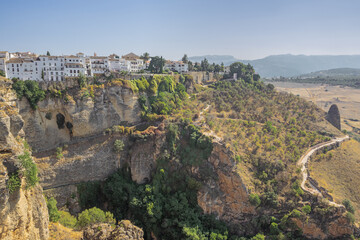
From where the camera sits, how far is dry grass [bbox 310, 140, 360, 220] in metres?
35.1

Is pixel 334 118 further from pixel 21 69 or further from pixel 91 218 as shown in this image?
pixel 21 69

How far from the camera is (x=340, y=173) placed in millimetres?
38500

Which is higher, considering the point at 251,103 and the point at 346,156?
the point at 251,103

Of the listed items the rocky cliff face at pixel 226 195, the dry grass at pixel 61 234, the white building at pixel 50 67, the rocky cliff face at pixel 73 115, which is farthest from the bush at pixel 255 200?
the white building at pixel 50 67

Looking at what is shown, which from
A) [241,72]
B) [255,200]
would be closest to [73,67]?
[255,200]

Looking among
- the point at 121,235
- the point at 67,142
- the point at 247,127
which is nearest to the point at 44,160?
the point at 67,142

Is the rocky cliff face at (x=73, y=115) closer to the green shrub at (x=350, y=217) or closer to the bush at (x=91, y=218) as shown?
the bush at (x=91, y=218)

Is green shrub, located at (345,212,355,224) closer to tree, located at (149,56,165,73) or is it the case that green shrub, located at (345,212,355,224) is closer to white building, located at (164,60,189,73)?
tree, located at (149,56,165,73)

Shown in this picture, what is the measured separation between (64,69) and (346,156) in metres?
58.7

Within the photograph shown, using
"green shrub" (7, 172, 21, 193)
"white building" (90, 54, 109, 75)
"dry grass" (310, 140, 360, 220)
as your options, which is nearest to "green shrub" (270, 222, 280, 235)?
"dry grass" (310, 140, 360, 220)

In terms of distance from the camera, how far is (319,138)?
46.6m

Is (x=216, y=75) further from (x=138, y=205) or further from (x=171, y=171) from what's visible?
(x=138, y=205)

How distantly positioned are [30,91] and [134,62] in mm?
28942

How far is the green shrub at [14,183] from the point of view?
17631 millimetres
